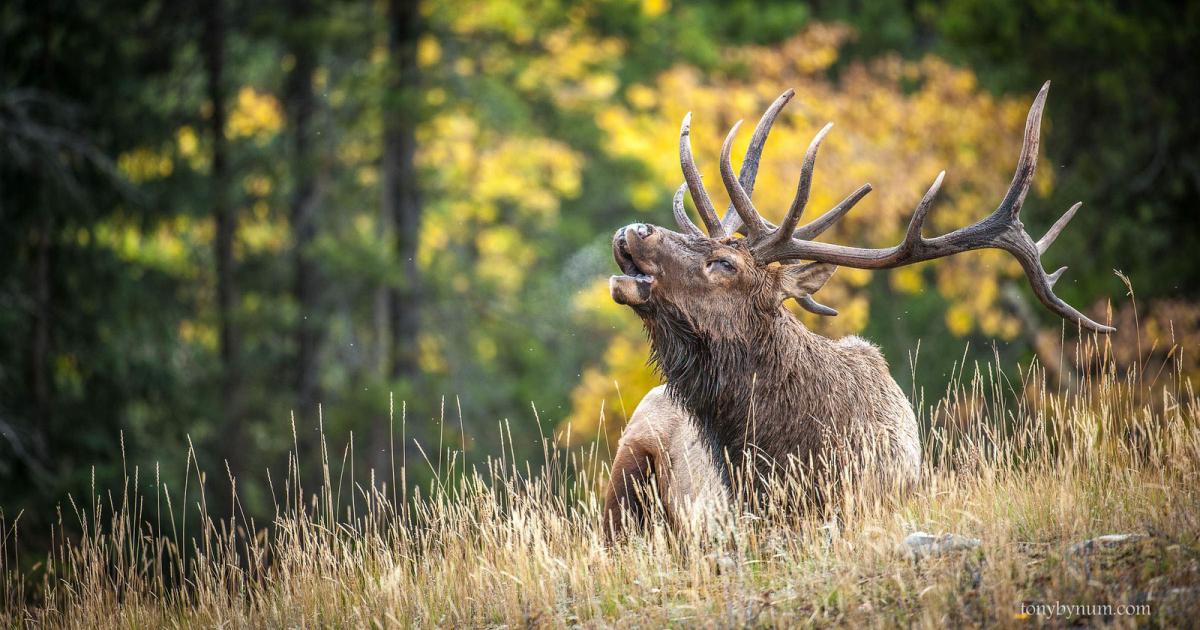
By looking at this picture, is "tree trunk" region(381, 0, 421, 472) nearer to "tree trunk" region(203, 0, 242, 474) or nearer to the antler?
"tree trunk" region(203, 0, 242, 474)

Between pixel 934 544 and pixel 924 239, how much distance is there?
1.74 metres

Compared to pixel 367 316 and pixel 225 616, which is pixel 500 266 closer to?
pixel 367 316

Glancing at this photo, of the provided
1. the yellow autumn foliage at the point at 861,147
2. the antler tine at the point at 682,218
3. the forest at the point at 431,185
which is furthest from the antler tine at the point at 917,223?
the yellow autumn foliage at the point at 861,147

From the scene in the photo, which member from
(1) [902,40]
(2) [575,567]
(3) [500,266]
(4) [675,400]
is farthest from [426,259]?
(2) [575,567]

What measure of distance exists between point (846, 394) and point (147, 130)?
41.8 feet

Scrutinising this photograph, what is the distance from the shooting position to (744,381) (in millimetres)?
6621

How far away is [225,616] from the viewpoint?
5.78 m

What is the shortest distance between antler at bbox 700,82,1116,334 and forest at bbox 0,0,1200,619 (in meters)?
7.86

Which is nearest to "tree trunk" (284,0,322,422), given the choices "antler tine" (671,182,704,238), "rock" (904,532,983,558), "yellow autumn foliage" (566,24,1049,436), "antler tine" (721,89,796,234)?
"yellow autumn foliage" (566,24,1049,436)

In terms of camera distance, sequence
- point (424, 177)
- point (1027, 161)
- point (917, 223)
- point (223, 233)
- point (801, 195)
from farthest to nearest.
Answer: point (424, 177)
point (223, 233)
point (801, 195)
point (917, 223)
point (1027, 161)

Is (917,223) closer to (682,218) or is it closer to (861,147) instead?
(682,218)

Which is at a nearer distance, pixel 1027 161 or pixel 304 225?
pixel 1027 161

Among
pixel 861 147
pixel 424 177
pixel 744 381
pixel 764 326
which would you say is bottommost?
pixel 744 381

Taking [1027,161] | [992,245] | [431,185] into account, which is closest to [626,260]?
[992,245]
